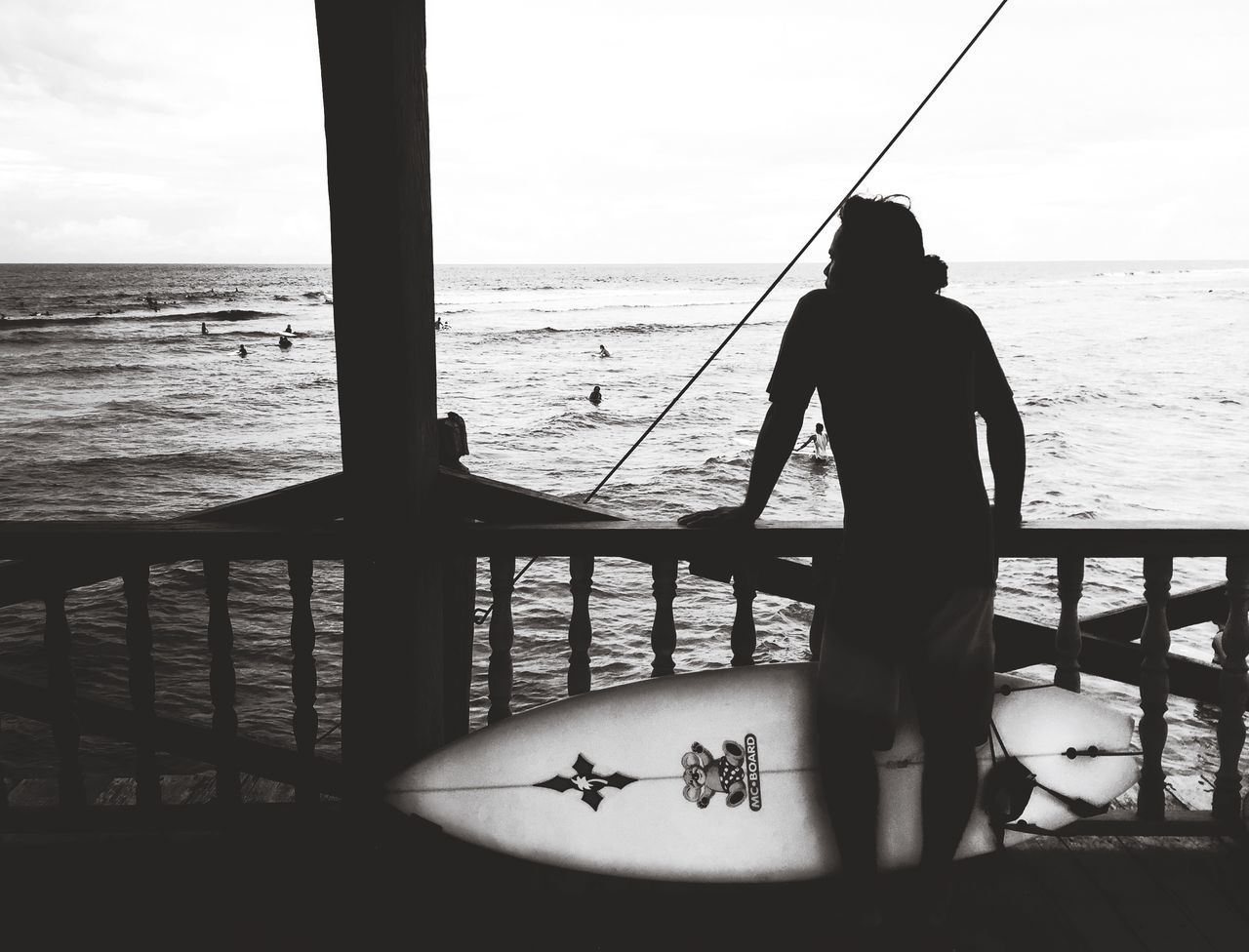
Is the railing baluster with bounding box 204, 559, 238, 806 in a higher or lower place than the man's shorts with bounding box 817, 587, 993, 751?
lower

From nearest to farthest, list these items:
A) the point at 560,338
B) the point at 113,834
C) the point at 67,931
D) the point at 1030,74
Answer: the point at 67,931 → the point at 113,834 → the point at 1030,74 → the point at 560,338

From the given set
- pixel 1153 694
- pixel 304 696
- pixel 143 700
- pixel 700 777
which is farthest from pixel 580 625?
pixel 1153 694

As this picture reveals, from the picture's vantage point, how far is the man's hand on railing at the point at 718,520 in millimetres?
2449

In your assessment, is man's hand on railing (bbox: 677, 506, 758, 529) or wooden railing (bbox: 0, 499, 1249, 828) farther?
wooden railing (bbox: 0, 499, 1249, 828)

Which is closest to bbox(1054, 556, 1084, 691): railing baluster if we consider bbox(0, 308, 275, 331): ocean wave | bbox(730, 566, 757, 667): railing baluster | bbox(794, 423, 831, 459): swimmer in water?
bbox(730, 566, 757, 667): railing baluster

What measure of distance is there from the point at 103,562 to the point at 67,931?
0.99 meters

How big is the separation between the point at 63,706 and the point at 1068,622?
123 inches

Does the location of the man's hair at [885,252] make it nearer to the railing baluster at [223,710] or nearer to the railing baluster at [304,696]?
the railing baluster at [304,696]

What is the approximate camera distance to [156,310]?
2061 inches

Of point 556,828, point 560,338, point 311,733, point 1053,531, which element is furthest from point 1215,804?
point 560,338

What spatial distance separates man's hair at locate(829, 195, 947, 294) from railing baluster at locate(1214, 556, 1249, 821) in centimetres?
147

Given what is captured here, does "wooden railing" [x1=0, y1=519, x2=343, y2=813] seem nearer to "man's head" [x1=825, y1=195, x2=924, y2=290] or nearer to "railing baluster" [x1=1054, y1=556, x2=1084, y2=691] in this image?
"man's head" [x1=825, y1=195, x2=924, y2=290]

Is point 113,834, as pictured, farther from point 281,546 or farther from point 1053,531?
point 1053,531

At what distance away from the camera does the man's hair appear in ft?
6.40
